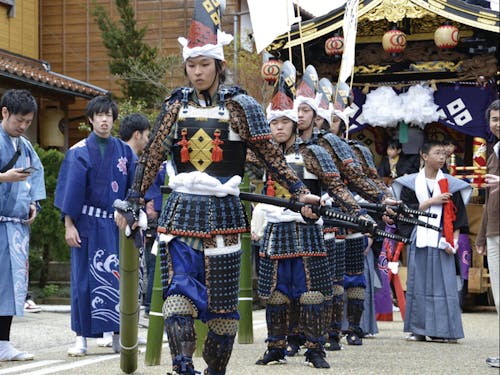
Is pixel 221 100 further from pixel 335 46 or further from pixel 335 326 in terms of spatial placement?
pixel 335 46

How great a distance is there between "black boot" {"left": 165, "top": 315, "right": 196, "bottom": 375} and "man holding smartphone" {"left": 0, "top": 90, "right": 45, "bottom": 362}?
248 cm

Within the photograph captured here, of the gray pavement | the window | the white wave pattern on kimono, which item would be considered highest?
the window

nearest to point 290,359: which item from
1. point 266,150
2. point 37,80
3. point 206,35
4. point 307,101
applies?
point 307,101

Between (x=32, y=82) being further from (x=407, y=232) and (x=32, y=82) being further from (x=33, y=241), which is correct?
(x=407, y=232)

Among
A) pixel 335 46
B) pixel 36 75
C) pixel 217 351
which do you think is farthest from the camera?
pixel 36 75

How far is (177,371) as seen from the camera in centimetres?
518

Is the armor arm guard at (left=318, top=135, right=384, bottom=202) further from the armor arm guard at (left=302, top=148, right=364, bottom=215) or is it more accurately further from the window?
the window

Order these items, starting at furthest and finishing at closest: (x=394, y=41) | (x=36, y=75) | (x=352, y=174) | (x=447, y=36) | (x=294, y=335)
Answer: (x=36, y=75) → (x=394, y=41) → (x=447, y=36) → (x=294, y=335) → (x=352, y=174)

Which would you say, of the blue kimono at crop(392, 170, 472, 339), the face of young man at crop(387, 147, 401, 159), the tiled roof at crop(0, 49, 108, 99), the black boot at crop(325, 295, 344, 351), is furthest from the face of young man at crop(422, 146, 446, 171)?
the tiled roof at crop(0, 49, 108, 99)

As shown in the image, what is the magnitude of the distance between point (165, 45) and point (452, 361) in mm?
15089

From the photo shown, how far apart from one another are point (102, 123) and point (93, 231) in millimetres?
856

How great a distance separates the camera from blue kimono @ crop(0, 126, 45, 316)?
24.3 feet

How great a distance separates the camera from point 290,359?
26.1ft

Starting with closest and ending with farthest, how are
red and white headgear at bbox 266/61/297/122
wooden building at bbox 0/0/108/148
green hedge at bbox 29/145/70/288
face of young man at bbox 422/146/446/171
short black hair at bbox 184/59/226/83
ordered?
short black hair at bbox 184/59/226/83, red and white headgear at bbox 266/61/297/122, face of young man at bbox 422/146/446/171, green hedge at bbox 29/145/70/288, wooden building at bbox 0/0/108/148
